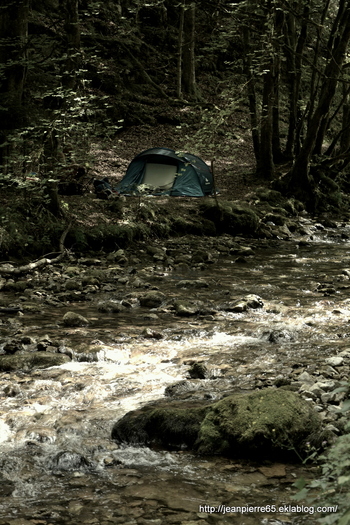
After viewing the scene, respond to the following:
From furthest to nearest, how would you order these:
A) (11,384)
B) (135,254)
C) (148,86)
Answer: (148,86), (135,254), (11,384)

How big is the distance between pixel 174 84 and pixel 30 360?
23.5 m

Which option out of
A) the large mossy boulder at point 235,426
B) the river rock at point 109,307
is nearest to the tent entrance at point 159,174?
the river rock at point 109,307

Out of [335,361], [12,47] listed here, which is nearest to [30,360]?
[335,361]

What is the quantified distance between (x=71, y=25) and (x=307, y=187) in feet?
32.9

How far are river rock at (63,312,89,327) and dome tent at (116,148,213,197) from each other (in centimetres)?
996

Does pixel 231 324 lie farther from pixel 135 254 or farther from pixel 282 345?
pixel 135 254

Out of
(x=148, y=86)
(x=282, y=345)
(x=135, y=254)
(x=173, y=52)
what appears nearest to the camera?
(x=282, y=345)

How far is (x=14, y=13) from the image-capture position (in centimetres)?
1380

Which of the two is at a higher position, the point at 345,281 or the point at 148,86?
the point at 148,86

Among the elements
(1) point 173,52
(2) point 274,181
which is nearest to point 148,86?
(1) point 173,52

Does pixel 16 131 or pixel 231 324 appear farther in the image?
pixel 16 131

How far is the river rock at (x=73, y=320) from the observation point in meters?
8.43

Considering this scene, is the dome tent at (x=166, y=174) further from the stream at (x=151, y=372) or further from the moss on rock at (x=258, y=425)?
the moss on rock at (x=258, y=425)

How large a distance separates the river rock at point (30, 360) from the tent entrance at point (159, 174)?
11961 mm
